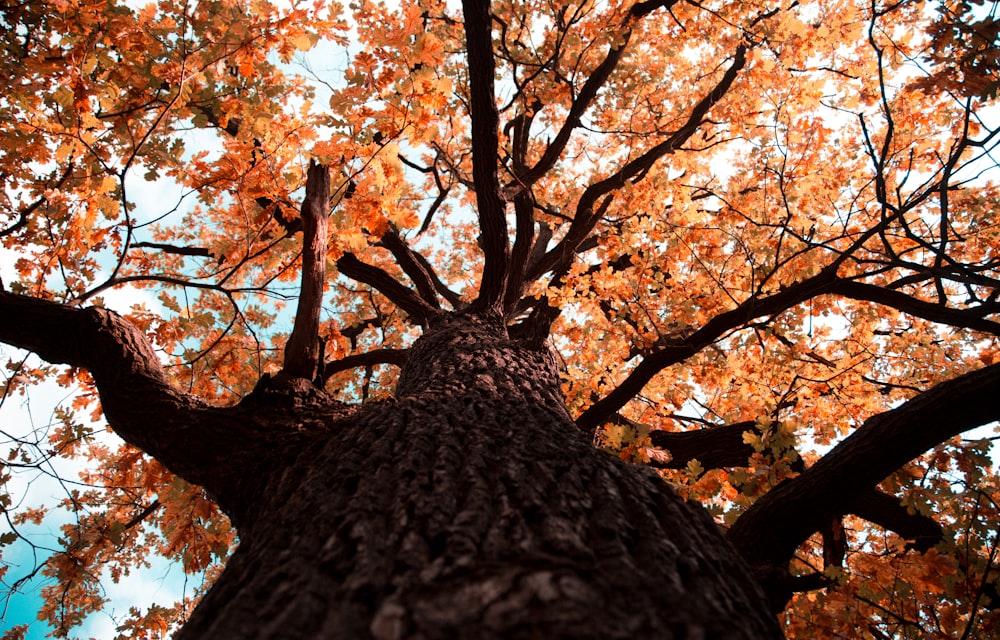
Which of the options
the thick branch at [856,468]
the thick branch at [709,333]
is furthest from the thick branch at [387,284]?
the thick branch at [856,468]

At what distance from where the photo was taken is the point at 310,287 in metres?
2.72

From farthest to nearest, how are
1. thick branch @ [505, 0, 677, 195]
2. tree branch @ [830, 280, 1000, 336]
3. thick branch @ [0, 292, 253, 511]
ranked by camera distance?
thick branch @ [505, 0, 677, 195], tree branch @ [830, 280, 1000, 336], thick branch @ [0, 292, 253, 511]

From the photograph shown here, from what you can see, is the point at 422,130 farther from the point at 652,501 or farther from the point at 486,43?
the point at 652,501

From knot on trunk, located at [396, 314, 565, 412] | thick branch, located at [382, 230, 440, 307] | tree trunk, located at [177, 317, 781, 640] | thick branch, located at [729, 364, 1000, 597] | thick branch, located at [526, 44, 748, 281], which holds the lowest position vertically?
tree trunk, located at [177, 317, 781, 640]

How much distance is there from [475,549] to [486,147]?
116 inches

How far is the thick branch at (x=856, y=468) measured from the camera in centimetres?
177

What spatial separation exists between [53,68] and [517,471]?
304 cm

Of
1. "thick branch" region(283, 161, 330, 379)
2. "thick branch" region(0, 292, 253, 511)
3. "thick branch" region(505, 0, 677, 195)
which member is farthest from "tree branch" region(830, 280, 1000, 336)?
"thick branch" region(0, 292, 253, 511)

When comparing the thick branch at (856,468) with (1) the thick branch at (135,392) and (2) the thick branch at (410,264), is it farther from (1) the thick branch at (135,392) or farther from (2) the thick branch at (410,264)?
(2) the thick branch at (410,264)

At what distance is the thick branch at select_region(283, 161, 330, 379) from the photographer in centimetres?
263

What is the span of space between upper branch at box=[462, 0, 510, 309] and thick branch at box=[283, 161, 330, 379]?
3.56ft

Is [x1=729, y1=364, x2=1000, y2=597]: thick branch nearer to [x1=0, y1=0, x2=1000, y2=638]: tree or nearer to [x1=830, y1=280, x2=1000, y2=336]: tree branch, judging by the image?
[x1=0, y1=0, x2=1000, y2=638]: tree

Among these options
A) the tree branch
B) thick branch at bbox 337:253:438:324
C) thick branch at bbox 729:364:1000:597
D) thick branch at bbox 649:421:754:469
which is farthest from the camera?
thick branch at bbox 337:253:438:324

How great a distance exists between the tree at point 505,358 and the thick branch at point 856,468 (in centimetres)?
1
